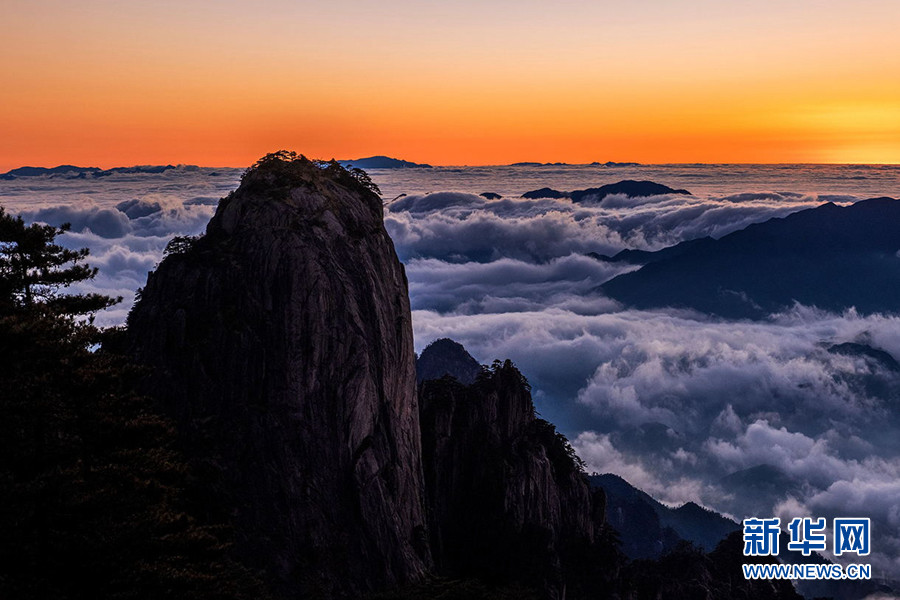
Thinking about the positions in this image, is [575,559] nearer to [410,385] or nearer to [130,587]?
[410,385]

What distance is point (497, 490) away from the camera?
71.2 meters

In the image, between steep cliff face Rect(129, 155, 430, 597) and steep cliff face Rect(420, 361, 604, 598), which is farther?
steep cliff face Rect(420, 361, 604, 598)

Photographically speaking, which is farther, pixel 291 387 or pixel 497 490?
pixel 497 490

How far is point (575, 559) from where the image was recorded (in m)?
77.8

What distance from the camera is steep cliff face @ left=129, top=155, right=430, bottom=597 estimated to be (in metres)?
51.3

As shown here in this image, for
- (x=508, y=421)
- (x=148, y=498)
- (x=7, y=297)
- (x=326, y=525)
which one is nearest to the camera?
(x=148, y=498)

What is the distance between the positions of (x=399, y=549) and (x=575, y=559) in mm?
29649

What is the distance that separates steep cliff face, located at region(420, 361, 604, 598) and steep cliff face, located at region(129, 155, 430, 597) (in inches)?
448

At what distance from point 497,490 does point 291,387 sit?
26108 millimetres

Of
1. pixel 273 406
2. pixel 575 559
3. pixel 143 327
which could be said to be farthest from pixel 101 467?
pixel 575 559

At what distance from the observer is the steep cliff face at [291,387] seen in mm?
51312

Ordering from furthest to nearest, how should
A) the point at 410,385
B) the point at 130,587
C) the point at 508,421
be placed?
the point at 508,421
the point at 410,385
the point at 130,587

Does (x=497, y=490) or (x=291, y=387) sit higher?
(x=291, y=387)

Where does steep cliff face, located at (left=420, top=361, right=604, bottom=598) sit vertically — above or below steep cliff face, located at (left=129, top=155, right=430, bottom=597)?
below
